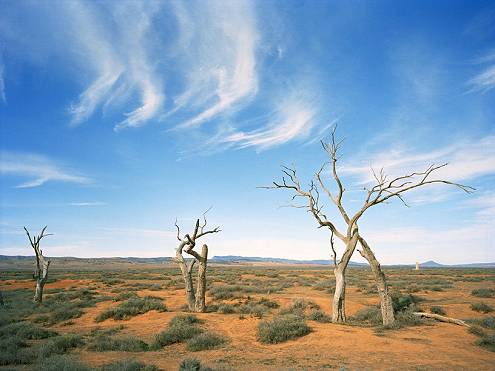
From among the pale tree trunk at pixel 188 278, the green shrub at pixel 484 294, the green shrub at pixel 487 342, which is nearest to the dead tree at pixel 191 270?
the pale tree trunk at pixel 188 278

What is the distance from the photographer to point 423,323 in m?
13.8

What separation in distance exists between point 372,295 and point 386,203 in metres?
16.6

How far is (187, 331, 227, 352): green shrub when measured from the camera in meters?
11.3

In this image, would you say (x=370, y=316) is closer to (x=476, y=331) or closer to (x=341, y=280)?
(x=341, y=280)

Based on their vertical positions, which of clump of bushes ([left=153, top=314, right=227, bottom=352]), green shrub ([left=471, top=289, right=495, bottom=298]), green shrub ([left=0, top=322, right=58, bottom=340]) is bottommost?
green shrub ([left=0, top=322, right=58, bottom=340])

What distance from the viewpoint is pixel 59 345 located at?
11.2 m

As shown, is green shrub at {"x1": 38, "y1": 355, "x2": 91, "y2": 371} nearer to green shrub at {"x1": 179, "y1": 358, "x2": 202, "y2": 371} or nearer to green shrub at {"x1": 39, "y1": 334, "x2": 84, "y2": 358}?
green shrub at {"x1": 39, "y1": 334, "x2": 84, "y2": 358}

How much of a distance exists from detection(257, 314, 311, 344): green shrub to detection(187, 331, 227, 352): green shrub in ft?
4.69

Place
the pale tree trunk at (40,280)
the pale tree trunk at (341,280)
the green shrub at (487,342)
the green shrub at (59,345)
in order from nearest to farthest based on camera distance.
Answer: the green shrub at (487,342)
the green shrub at (59,345)
the pale tree trunk at (341,280)
the pale tree trunk at (40,280)

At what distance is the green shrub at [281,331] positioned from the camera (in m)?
11.7

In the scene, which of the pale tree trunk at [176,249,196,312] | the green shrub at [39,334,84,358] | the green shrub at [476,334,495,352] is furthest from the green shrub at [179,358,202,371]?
the pale tree trunk at [176,249,196,312]

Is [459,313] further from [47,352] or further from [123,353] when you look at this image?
[47,352]

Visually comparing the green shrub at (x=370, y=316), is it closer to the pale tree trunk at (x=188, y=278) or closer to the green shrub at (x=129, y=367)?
the pale tree trunk at (x=188, y=278)

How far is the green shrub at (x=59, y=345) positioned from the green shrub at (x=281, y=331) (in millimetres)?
6353
